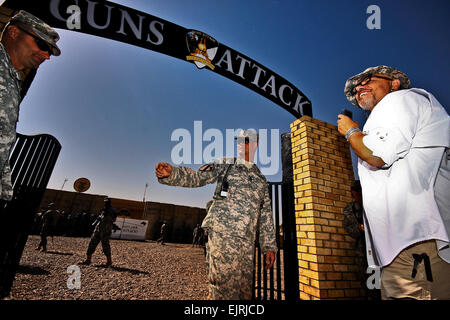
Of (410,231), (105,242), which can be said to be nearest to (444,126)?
(410,231)

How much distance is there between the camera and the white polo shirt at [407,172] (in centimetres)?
100

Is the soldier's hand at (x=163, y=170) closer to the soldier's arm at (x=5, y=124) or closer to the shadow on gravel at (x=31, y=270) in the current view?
the soldier's arm at (x=5, y=124)

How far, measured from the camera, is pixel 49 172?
3209 mm

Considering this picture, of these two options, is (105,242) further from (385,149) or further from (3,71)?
(385,149)

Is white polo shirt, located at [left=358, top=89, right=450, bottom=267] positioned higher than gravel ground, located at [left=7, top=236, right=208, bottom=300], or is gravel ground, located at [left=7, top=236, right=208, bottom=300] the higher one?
white polo shirt, located at [left=358, top=89, right=450, bottom=267]

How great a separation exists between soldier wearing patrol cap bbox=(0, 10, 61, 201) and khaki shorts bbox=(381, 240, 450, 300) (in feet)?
7.72

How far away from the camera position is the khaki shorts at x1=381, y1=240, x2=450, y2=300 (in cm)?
95

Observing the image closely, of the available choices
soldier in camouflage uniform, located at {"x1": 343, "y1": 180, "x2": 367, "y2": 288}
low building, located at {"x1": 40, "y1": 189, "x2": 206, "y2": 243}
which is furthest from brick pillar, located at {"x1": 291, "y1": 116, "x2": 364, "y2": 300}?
low building, located at {"x1": 40, "y1": 189, "x2": 206, "y2": 243}

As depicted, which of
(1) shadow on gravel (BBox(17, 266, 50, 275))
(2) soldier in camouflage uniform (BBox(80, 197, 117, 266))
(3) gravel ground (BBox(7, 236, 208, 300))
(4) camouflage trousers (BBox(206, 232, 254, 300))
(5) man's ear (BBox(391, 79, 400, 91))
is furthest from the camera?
(2) soldier in camouflage uniform (BBox(80, 197, 117, 266))

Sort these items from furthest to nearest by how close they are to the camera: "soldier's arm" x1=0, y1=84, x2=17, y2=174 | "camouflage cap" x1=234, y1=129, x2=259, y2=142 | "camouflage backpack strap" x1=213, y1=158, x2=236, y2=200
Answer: "camouflage cap" x1=234, y1=129, x2=259, y2=142 < "camouflage backpack strap" x1=213, y1=158, x2=236, y2=200 < "soldier's arm" x1=0, y1=84, x2=17, y2=174

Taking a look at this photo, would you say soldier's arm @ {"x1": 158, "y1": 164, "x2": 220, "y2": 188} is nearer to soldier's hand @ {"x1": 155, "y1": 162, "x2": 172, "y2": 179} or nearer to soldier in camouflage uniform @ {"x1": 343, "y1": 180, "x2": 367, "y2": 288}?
soldier's hand @ {"x1": 155, "y1": 162, "x2": 172, "y2": 179}

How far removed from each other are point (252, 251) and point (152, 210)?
19.2 metres

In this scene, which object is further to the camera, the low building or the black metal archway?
the low building

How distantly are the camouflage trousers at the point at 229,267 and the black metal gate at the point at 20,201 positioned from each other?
264 cm
